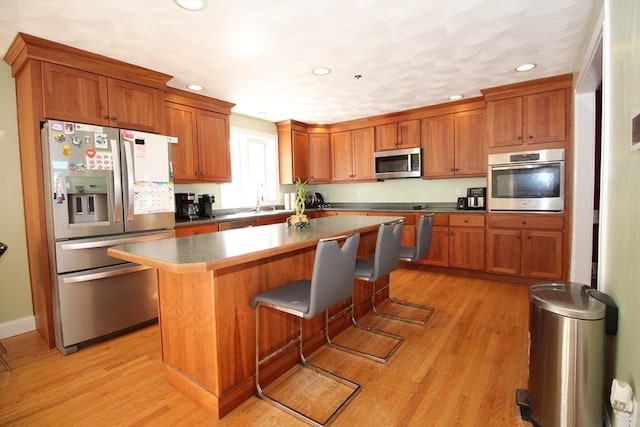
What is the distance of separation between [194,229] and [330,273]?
7.32ft

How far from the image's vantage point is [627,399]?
48.0 inches

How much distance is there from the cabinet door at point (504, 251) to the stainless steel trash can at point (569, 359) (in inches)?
100

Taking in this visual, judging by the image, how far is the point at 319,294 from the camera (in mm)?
1722

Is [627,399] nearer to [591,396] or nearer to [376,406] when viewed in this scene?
[591,396]

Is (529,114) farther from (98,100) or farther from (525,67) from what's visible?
(98,100)

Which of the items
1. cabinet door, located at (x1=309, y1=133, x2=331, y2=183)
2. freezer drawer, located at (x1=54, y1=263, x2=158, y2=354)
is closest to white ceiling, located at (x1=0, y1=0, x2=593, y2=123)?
freezer drawer, located at (x1=54, y1=263, x2=158, y2=354)

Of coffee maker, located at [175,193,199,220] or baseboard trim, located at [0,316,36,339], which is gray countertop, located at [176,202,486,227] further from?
baseboard trim, located at [0,316,36,339]

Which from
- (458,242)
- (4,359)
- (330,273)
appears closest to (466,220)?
(458,242)

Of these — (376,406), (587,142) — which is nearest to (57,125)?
(376,406)

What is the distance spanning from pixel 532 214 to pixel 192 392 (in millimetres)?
3898

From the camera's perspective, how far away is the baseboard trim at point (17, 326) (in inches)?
108

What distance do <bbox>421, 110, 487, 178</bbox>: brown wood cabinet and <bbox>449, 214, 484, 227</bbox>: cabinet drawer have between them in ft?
1.99

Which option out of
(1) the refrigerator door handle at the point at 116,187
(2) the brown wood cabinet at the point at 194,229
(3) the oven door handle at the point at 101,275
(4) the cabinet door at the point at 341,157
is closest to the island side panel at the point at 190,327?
(3) the oven door handle at the point at 101,275

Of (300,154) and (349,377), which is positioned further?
(300,154)
